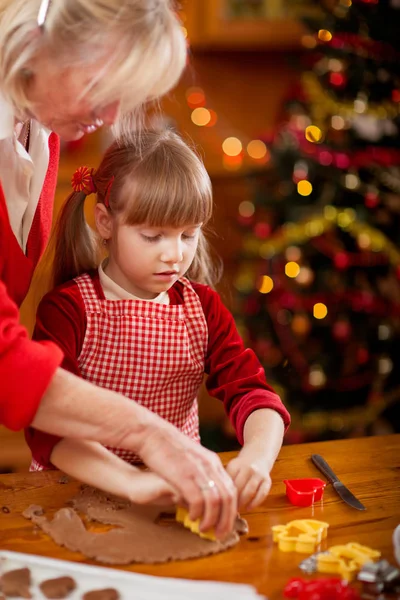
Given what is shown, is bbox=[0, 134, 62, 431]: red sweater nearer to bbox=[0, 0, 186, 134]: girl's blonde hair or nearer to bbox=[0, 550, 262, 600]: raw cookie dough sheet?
bbox=[0, 550, 262, 600]: raw cookie dough sheet

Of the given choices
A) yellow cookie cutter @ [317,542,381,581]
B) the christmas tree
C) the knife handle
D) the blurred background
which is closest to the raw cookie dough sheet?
yellow cookie cutter @ [317,542,381,581]

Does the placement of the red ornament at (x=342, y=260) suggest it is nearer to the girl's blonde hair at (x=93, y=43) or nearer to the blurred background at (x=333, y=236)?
the blurred background at (x=333, y=236)

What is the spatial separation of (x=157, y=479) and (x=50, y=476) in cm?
27

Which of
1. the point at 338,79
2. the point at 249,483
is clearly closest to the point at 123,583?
the point at 249,483

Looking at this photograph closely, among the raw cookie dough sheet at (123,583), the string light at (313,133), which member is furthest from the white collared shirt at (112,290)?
the string light at (313,133)

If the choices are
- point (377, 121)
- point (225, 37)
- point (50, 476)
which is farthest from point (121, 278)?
point (225, 37)

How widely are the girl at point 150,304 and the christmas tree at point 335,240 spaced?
1.29m

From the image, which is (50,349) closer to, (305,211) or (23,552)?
(23,552)

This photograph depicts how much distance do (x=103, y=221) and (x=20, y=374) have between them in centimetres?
46

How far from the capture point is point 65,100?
1219mm

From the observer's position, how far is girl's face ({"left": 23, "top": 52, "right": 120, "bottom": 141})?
3.89 feet

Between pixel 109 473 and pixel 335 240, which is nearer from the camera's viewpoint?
pixel 109 473

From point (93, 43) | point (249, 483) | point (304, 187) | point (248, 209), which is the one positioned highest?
point (93, 43)

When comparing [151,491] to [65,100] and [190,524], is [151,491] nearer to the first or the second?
[190,524]
